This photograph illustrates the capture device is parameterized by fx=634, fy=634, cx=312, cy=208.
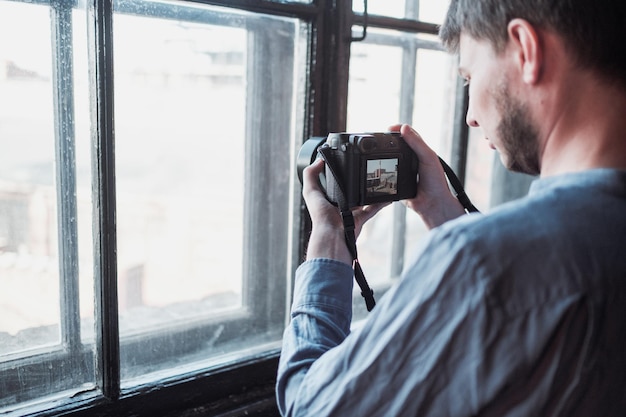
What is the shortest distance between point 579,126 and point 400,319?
244mm

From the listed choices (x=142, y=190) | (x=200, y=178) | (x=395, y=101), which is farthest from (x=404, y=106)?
(x=142, y=190)

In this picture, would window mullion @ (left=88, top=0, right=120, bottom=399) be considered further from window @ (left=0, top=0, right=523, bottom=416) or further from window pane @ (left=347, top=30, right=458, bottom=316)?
window pane @ (left=347, top=30, right=458, bottom=316)

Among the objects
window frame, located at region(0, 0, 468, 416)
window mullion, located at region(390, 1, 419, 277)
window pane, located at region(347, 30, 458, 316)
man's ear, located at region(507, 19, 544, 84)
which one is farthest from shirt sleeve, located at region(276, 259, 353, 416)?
window mullion, located at region(390, 1, 419, 277)

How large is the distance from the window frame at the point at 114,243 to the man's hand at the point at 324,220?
0.31 m

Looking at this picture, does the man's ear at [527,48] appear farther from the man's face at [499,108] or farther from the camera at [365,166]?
the camera at [365,166]

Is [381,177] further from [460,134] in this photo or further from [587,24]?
[460,134]

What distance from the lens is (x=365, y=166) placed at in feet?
2.63

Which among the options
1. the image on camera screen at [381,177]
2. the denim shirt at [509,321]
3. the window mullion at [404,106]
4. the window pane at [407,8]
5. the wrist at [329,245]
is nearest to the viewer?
the denim shirt at [509,321]

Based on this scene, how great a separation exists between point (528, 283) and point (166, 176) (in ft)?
2.27

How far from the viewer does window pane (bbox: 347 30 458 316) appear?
4.09 ft

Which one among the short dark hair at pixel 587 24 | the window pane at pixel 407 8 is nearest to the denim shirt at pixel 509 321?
the short dark hair at pixel 587 24

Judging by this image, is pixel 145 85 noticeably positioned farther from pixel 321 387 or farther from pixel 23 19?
pixel 321 387

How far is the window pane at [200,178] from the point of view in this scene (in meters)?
0.99

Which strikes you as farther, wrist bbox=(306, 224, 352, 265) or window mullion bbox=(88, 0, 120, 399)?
window mullion bbox=(88, 0, 120, 399)
